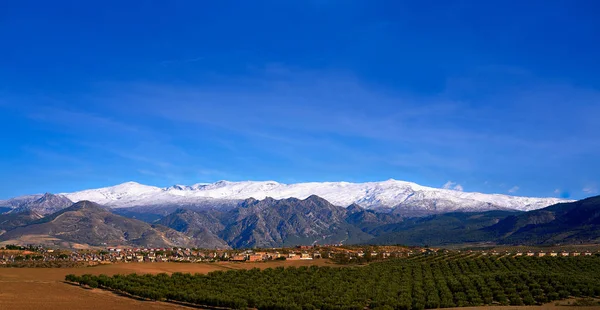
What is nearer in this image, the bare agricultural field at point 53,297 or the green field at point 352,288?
the bare agricultural field at point 53,297

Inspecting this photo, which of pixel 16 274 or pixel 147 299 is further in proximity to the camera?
pixel 16 274

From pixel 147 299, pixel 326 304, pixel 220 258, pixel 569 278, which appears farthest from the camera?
pixel 220 258

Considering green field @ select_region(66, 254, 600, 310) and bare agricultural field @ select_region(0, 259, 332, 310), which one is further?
green field @ select_region(66, 254, 600, 310)

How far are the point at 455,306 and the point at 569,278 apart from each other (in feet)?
103

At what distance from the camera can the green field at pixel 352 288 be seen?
6800cm

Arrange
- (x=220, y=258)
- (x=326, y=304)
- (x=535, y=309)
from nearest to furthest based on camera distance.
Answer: (x=535, y=309), (x=326, y=304), (x=220, y=258)

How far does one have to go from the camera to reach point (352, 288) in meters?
81.9

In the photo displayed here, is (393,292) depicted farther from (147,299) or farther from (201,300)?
(147,299)

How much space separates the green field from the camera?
68000 mm

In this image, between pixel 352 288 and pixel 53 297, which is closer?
pixel 53 297

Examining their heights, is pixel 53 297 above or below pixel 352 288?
above

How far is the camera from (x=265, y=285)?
3442 inches

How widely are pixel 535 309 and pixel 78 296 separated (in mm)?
59451

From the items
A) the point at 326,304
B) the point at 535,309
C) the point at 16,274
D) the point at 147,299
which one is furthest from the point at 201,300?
the point at 16,274
